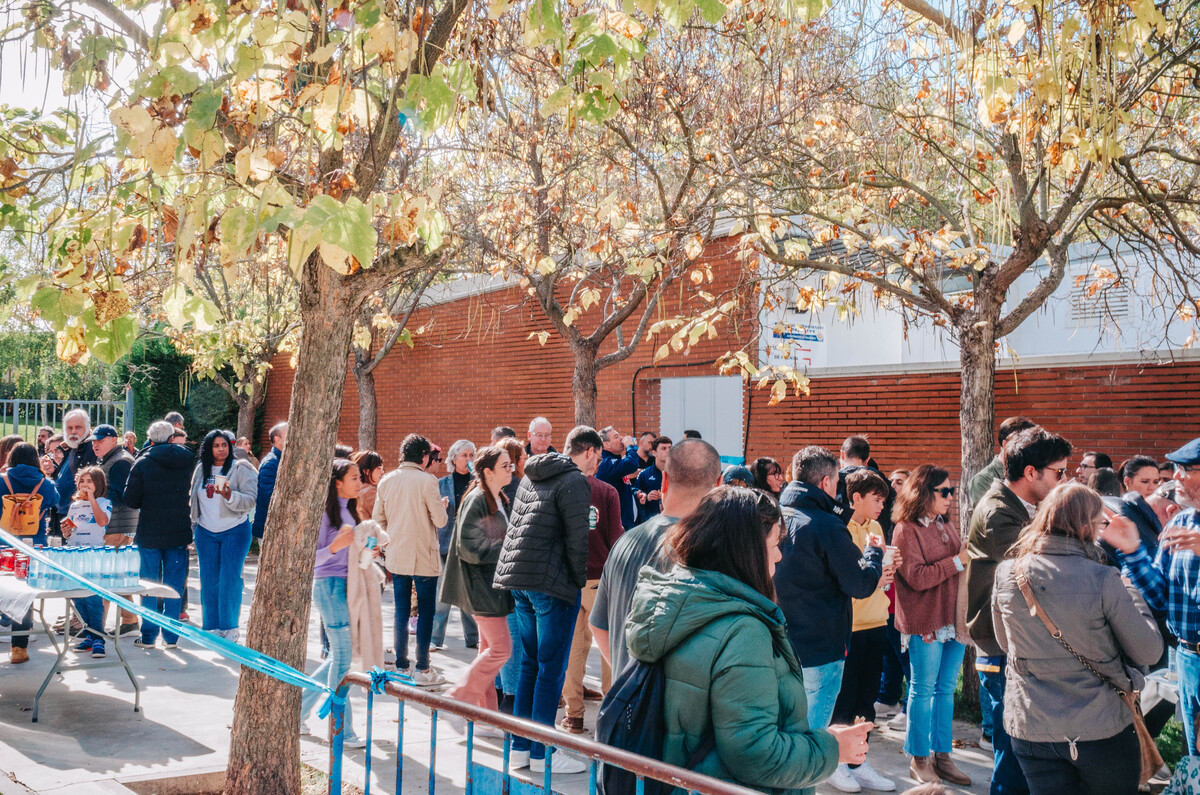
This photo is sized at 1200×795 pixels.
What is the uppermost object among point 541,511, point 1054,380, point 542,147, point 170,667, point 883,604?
point 542,147

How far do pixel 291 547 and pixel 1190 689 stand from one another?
14.0 feet

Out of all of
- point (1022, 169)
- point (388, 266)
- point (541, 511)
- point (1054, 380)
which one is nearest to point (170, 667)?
point (541, 511)

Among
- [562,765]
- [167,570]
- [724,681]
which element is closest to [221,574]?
[167,570]

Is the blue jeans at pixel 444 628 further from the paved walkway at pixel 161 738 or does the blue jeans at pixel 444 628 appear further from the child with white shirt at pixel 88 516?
the child with white shirt at pixel 88 516

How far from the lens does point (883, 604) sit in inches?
250

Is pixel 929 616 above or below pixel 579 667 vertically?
above

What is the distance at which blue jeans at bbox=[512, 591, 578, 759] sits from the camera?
234 inches

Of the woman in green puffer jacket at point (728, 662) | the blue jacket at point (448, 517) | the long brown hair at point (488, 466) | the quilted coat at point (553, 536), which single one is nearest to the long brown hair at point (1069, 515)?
the woman in green puffer jacket at point (728, 662)

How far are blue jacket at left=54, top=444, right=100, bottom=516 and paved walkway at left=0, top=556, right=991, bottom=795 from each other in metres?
2.58

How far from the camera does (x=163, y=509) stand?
8.92 meters

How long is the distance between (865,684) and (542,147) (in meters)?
6.30

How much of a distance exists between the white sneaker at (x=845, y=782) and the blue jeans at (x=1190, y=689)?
68.8 inches

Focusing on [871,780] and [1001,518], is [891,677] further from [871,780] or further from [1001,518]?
[1001,518]

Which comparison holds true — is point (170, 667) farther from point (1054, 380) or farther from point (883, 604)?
point (1054, 380)
